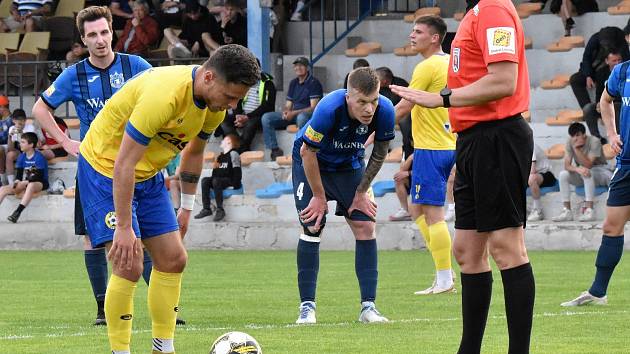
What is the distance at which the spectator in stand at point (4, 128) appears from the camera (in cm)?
2528

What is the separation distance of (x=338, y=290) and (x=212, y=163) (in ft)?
35.8

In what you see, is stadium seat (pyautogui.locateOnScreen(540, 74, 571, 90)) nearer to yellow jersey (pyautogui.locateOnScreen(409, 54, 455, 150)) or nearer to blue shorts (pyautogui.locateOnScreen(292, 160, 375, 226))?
yellow jersey (pyautogui.locateOnScreen(409, 54, 455, 150))

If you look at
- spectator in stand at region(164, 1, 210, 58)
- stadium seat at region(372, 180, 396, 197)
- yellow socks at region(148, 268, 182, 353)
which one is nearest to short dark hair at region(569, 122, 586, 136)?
stadium seat at region(372, 180, 396, 197)

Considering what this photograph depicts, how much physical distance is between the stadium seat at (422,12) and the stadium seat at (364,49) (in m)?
0.78

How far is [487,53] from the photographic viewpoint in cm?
679

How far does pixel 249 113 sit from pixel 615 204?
13978 millimetres

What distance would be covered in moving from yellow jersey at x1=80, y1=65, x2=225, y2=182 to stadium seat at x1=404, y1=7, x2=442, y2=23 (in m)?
17.6

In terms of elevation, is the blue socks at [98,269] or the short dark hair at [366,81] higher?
the short dark hair at [366,81]

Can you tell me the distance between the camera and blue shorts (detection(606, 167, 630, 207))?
10672 mm

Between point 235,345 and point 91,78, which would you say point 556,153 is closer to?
point 91,78

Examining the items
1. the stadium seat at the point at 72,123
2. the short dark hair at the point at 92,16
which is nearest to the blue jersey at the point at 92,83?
the short dark hair at the point at 92,16

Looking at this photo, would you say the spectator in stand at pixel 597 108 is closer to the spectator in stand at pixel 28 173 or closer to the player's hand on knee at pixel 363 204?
the spectator in stand at pixel 28 173

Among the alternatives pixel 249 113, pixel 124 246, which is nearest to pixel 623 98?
pixel 124 246

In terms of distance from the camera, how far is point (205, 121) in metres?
7.62
